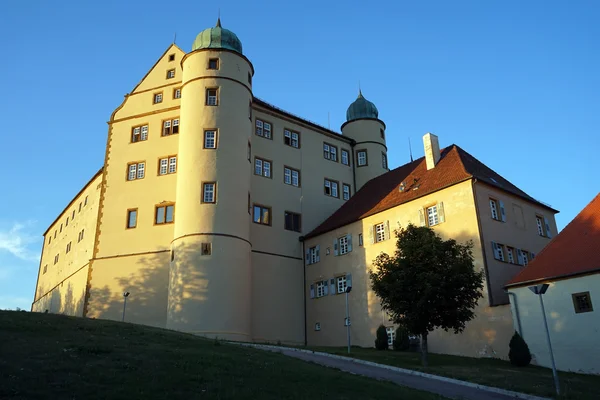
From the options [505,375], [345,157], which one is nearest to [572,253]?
[505,375]

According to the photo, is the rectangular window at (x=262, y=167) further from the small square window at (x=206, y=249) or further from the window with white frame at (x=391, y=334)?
the window with white frame at (x=391, y=334)

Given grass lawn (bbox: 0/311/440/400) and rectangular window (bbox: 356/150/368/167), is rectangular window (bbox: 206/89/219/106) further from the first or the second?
grass lawn (bbox: 0/311/440/400)

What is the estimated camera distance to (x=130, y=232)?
137 ft

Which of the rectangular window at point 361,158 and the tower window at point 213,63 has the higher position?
the tower window at point 213,63

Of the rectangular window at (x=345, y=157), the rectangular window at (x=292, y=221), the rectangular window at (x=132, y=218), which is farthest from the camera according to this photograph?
the rectangular window at (x=345, y=157)

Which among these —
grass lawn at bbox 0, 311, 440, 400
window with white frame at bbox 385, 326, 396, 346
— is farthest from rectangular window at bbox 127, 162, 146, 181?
grass lawn at bbox 0, 311, 440, 400

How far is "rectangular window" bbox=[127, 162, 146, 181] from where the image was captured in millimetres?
43281

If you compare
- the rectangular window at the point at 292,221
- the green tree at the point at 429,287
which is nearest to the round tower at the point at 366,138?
the rectangular window at the point at 292,221

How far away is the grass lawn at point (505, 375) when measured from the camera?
19.4m

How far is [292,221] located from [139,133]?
14.4 m

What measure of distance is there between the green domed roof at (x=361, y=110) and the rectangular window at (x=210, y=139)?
17.6 m

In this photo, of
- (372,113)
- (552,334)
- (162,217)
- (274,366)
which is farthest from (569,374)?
(372,113)

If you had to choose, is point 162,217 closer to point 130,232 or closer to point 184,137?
point 130,232

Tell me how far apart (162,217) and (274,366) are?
25130mm
